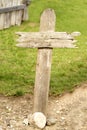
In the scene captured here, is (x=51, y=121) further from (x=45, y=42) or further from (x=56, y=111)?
(x=45, y=42)

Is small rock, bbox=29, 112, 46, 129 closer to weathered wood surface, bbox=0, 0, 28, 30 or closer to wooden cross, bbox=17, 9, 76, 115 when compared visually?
wooden cross, bbox=17, 9, 76, 115

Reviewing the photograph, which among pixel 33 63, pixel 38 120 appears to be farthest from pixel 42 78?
pixel 33 63

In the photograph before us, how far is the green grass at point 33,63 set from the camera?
10039mm

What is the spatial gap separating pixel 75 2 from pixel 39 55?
14.7 m

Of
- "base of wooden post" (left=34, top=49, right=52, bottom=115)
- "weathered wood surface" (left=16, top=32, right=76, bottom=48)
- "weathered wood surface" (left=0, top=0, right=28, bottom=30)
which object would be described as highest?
"weathered wood surface" (left=0, top=0, right=28, bottom=30)

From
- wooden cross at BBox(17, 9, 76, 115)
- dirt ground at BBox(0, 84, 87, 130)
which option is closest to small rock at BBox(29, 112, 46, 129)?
dirt ground at BBox(0, 84, 87, 130)

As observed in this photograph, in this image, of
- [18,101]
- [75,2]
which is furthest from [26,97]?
[75,2]

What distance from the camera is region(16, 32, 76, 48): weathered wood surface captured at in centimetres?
784

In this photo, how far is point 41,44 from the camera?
7.84m

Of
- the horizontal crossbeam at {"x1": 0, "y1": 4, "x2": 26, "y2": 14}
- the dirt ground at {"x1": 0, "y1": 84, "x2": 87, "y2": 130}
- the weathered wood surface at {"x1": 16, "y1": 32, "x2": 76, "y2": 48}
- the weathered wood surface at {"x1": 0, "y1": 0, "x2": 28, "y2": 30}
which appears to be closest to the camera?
the weathered wood surface at {"x1": 16, "y1": 32, "x2": 76, "y2": 48}

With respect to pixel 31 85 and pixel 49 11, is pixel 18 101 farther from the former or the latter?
pixel 49 11

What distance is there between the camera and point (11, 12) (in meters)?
16.0

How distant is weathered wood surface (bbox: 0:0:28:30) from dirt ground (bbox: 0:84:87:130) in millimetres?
6822

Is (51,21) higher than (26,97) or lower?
higher
